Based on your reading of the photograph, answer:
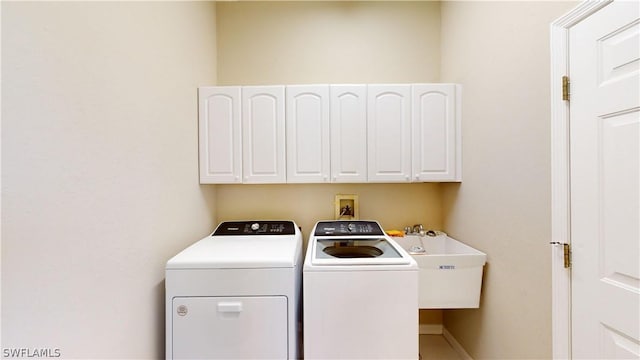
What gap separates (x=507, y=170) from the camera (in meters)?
1.53

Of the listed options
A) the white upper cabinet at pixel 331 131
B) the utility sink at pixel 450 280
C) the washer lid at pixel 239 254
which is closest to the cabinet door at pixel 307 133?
the white upper cabinet at pixel 331 131

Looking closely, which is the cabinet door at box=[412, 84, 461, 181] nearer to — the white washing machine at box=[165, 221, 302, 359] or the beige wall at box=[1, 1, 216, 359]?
the white washing machine at box=[165, 221, 302, 359]

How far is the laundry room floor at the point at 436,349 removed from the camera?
2.04 m

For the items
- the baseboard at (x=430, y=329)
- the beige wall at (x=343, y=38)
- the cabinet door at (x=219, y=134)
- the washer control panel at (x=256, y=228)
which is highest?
the beige wall at (x=343, y=38)

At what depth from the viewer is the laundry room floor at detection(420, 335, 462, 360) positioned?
2.04 m

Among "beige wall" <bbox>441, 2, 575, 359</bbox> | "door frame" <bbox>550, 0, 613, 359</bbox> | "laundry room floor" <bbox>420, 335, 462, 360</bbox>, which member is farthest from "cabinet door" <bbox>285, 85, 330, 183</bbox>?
"laundry room floor" <bbox>420, 335, 462, 360</bbox>

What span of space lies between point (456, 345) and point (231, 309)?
1.89 meters

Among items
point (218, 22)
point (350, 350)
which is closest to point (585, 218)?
point (350, 350)

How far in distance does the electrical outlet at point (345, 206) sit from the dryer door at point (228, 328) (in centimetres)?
115

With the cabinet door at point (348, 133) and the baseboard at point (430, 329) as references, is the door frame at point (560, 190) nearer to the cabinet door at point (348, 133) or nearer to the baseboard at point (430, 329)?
the cabinet door at point (348, 133)

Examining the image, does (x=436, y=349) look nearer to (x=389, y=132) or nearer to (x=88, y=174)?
(x=389, y=132)

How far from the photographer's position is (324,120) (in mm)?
2074

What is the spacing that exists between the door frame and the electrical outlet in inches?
55.7

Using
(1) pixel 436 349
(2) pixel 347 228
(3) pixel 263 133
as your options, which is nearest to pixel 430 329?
(1) pixel 436 349
